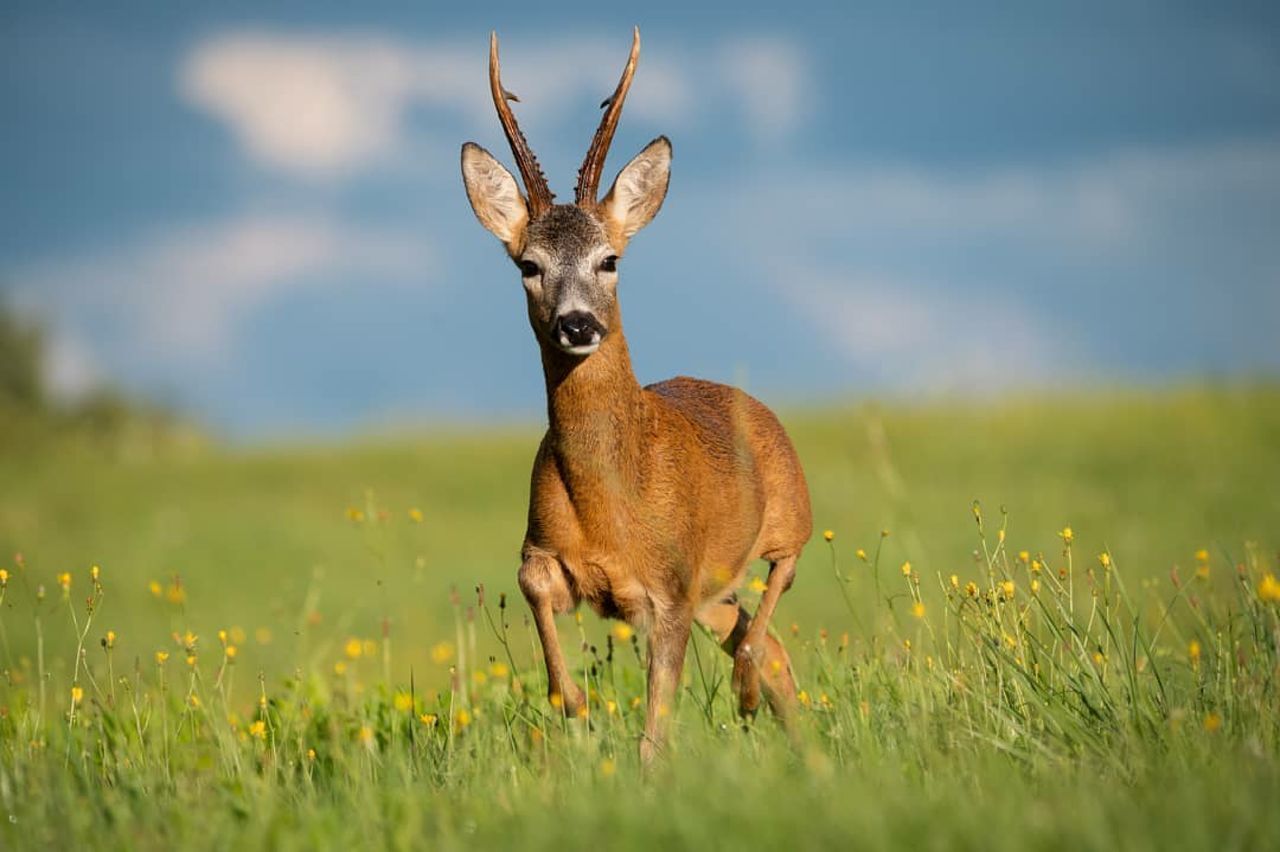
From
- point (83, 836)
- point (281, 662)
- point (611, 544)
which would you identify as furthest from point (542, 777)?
point (281, 662)

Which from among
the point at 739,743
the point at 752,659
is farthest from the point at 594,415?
the point at 739,743

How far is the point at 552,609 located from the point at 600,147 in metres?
2.02

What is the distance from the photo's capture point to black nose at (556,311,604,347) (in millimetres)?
5844

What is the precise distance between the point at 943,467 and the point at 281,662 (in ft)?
52.6

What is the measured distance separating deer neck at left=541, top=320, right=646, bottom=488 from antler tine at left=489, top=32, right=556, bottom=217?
0.68 meters

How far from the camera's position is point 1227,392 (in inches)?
1236

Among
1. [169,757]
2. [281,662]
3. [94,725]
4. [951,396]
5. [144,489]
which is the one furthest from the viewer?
[951,396]

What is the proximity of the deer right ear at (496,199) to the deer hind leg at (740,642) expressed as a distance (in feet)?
6.36

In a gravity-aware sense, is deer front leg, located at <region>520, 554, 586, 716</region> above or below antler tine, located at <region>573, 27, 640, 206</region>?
below

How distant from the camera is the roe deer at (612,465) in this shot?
19.5 ft

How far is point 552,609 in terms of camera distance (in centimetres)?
594

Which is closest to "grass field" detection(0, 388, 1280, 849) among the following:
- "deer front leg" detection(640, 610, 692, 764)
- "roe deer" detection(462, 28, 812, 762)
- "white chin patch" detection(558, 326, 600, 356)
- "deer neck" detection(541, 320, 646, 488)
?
"deer front leg" detection(640, 610, 692, 764)

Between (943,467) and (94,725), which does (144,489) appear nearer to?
(943,467)

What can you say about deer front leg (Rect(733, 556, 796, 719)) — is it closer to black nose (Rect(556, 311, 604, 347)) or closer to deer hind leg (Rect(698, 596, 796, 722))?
deer hind leg (Rect(698, 596, 796, 722))
